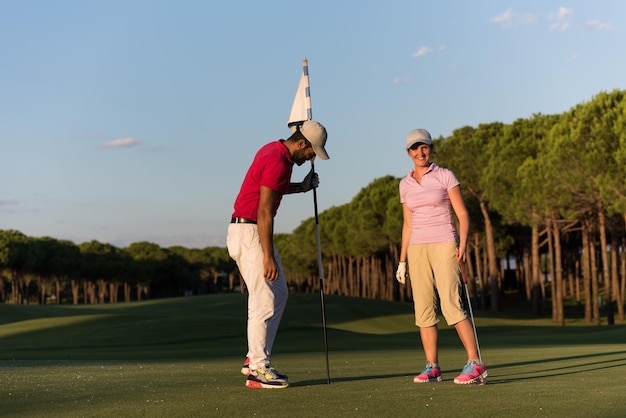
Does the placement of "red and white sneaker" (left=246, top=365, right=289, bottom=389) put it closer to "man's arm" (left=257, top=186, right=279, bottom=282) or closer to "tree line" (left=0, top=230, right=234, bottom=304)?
"man's arm" (left=257, top=186, right=279, bottom=282)

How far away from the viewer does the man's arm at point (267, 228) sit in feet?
Result: 30.1

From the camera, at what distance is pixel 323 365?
1414 centimetres

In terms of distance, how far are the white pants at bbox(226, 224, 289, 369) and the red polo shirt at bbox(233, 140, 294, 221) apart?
0.74ft

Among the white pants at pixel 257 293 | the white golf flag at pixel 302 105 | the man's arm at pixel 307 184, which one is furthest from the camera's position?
the white golf flag at pixel 302 105

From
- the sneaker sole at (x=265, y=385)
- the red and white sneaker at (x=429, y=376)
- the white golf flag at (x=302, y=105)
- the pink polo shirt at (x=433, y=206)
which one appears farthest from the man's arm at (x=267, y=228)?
the red and white sneaker at (x=429, y=376)

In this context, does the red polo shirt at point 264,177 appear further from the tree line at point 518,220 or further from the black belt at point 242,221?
the tree line at point 518,220

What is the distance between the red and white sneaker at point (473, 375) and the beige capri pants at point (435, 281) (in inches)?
21.2

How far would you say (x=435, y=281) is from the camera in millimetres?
10055

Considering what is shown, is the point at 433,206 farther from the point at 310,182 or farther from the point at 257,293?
the point at 257,293

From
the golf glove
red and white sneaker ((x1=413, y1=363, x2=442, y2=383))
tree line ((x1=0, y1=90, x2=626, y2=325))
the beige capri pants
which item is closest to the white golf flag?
the golf glove

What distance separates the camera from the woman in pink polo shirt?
984 cm

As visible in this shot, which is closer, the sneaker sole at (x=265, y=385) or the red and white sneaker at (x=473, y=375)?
the sneaker sole at (x=265, y=385)

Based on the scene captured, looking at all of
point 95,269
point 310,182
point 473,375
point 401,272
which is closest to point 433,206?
point 401,272

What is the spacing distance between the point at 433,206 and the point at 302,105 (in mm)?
2088
